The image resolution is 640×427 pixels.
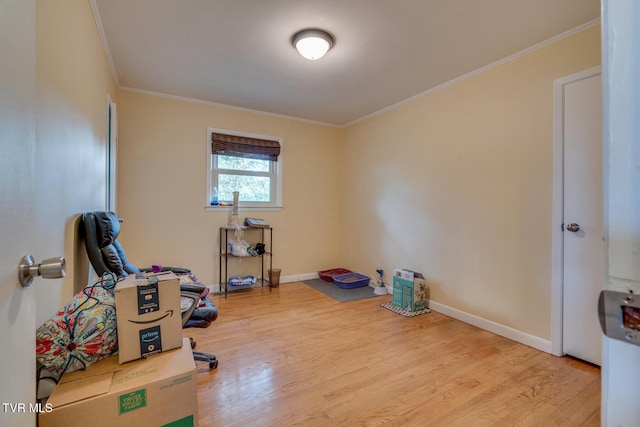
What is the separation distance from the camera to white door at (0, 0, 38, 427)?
21.3 inches

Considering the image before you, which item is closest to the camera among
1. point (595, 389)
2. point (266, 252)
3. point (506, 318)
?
point (595, 389)

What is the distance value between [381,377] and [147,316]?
58.7 inches

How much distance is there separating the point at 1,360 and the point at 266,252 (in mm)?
3488

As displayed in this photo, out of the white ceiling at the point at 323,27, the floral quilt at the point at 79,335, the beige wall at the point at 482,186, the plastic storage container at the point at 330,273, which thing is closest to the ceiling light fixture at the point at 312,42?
the white ceiling at the point at 323,27

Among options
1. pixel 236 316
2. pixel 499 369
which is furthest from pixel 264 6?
pixel 499 369

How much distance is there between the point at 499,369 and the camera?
1.97 m

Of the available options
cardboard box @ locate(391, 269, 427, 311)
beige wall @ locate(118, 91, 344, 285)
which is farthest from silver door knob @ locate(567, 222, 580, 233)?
beige wall @ locate(118, 91, 344, 285)

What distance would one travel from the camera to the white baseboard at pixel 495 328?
7.34 ft

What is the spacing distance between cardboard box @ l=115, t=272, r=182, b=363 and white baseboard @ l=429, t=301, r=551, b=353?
2581 mm

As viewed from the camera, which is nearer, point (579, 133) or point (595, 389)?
point (595, 389)

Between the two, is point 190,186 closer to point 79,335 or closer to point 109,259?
point 109,259

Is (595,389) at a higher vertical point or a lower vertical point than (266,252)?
lower

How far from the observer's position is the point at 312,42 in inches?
84.4

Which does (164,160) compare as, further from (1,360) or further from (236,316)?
(1,360)
